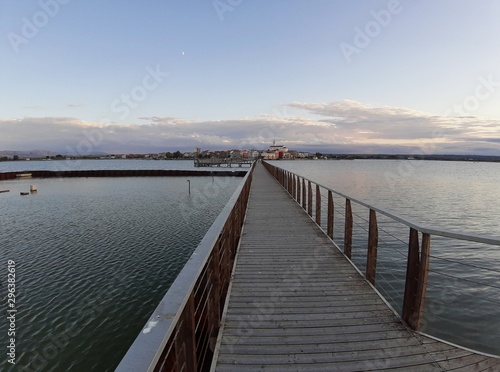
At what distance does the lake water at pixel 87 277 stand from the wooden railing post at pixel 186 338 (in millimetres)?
4401

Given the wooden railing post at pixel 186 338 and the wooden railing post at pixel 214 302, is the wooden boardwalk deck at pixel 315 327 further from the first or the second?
the wooden railing post at pixel 186 338

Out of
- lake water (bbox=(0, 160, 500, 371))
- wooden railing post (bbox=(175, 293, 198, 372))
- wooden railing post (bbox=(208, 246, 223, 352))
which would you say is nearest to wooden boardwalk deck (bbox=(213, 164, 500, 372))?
wooden railing post (bbox=(208, 246, 223, 352))

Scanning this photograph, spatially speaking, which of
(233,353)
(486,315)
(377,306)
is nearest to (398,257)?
(486,315)

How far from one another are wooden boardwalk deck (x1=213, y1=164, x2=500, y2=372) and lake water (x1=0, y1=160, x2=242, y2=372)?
11.7 feet

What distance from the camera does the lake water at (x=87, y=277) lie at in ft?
18.9

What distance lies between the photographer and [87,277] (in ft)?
28.3

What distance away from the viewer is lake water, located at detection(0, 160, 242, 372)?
18.9 feet

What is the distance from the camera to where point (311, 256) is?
5.21 meters

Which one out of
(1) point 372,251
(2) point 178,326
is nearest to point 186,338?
(2) point 178,326

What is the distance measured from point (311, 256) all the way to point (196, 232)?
30.6ft

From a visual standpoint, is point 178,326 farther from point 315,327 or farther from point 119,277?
point 119,277

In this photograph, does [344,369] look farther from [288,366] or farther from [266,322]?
[266,322]

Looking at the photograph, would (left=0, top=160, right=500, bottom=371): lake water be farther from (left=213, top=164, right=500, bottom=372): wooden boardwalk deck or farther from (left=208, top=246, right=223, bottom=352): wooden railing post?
(left=208, top=246, right=223, bottom=352): wooden railing post

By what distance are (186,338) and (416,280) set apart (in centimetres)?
238
